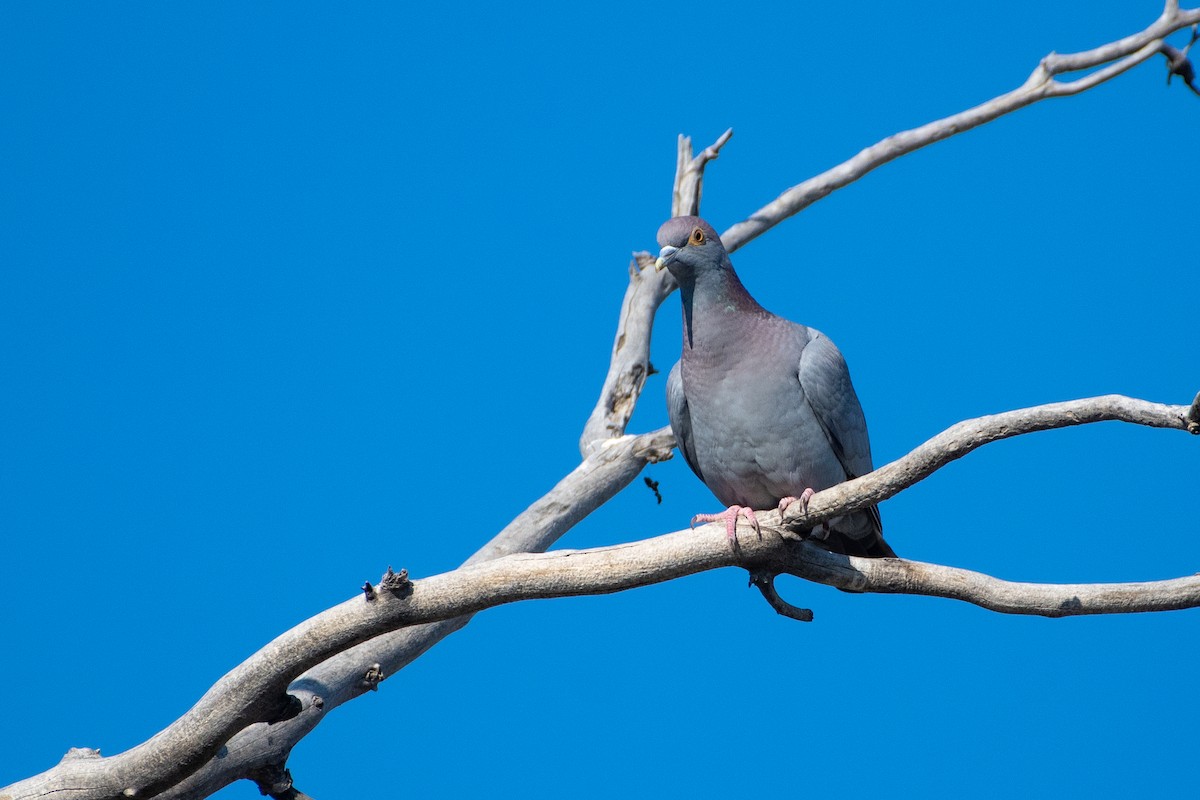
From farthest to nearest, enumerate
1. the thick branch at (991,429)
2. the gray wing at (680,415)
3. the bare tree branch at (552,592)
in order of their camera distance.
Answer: the gray wing at (680,415), the bare tree branch at (552,592), the thick branch at (991,429)

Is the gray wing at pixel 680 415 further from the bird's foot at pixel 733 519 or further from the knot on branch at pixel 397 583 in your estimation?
the knot on branch at pixel 397 583

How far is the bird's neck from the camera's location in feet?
14.6

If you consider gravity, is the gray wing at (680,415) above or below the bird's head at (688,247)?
below

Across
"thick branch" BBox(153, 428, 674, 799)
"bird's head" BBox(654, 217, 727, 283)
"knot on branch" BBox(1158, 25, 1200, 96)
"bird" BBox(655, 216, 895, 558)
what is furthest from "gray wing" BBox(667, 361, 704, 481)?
"knot on branch" BBox(1158, 25, 1200, 96)

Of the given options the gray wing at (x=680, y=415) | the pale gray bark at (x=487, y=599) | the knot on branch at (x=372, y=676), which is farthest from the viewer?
the gray wing at (x=680, y=415)

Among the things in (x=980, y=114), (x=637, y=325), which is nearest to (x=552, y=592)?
(x=637, y=325)

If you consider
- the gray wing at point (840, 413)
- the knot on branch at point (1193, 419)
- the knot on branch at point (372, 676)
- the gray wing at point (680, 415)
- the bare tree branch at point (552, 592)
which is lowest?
the knot on branch at point (1193, 419)

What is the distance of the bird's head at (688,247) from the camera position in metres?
4.43

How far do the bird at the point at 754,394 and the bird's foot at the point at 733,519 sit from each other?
0.22 meters

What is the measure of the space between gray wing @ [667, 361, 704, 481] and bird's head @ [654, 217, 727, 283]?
0.46 metres

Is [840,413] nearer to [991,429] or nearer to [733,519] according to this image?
[733,519]

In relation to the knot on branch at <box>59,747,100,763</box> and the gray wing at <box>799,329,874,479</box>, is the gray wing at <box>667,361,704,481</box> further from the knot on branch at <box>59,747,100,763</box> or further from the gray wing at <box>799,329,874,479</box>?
the knot on branch at <box>59,747,100,763</box>

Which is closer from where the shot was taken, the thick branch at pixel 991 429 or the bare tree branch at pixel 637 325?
the thick branch at pixel 991 429

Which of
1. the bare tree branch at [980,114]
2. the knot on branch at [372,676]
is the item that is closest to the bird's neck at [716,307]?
the knot on branch at [372,676]
